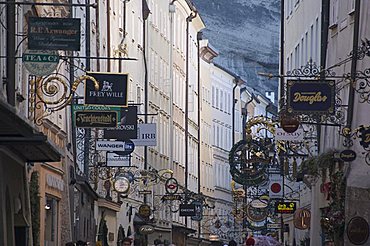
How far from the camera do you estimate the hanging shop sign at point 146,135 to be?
1545 inches

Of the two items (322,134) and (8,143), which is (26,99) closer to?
(8,143)

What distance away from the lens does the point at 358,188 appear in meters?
27.2

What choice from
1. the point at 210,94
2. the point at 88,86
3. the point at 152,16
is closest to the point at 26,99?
the point at 88,86

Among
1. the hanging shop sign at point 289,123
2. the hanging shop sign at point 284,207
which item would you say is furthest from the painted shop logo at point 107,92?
the hanging shop sign at point 284,207

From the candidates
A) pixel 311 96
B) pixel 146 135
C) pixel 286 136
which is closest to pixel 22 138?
pixel 311 96

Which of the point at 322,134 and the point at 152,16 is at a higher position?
the point at 152,16

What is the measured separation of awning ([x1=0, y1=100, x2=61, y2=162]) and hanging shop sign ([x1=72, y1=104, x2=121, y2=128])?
573 centimetres

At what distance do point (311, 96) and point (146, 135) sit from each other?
46.5 ft

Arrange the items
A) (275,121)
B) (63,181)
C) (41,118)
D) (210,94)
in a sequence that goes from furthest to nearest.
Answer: (210,94)
(275,121)
(63,181)
(41,118)

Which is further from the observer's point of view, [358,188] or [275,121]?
[275,121]

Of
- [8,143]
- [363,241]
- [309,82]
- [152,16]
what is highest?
[152,16]

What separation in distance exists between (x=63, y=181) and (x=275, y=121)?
6534 mm

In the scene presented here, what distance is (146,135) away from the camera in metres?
39.6

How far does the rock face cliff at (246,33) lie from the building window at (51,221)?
74.7 metres
